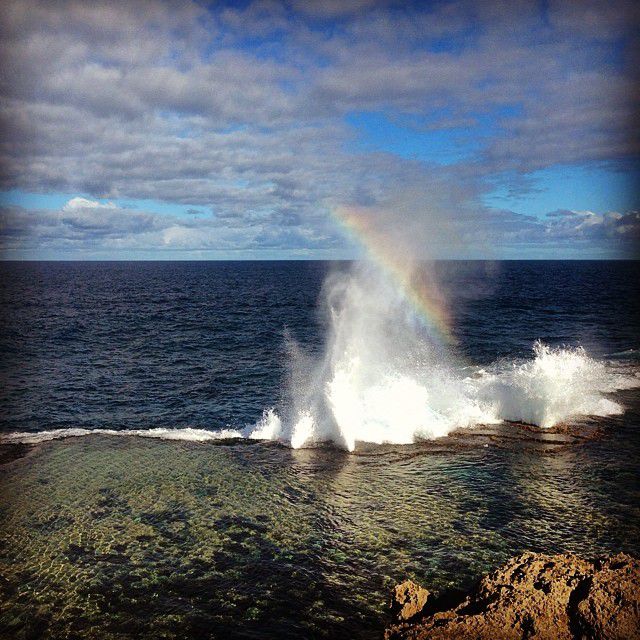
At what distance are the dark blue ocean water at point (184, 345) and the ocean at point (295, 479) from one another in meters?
0.35

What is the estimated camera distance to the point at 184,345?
49.2m

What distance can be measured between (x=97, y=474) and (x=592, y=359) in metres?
36.4

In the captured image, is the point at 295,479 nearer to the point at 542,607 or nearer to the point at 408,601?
the point at 408,601

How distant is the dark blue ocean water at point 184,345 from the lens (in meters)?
28.5

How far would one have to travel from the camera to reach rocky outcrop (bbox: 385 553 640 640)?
7586mm

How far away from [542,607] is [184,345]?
44830 millimetres

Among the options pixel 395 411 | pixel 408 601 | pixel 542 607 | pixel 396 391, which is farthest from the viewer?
pixel 396 391

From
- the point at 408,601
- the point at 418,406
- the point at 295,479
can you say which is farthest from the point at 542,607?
the point at 418,406

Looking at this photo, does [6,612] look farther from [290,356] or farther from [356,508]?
[290,356]

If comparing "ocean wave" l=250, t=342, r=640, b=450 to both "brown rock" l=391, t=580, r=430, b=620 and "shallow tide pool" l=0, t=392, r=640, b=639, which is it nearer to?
"shallow tide pool" l=0, t=392, r=640, b=639

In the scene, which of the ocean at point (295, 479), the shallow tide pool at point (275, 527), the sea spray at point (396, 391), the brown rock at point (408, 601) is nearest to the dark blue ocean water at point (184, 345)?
the ocean at point (295, 479)

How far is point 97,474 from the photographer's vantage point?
1845 centimetres

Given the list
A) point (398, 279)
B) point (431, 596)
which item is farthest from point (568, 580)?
point (398, 279)

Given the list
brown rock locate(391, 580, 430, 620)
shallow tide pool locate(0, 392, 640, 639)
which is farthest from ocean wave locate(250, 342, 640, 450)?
brown rock locate(391, 580, 430, 620)
